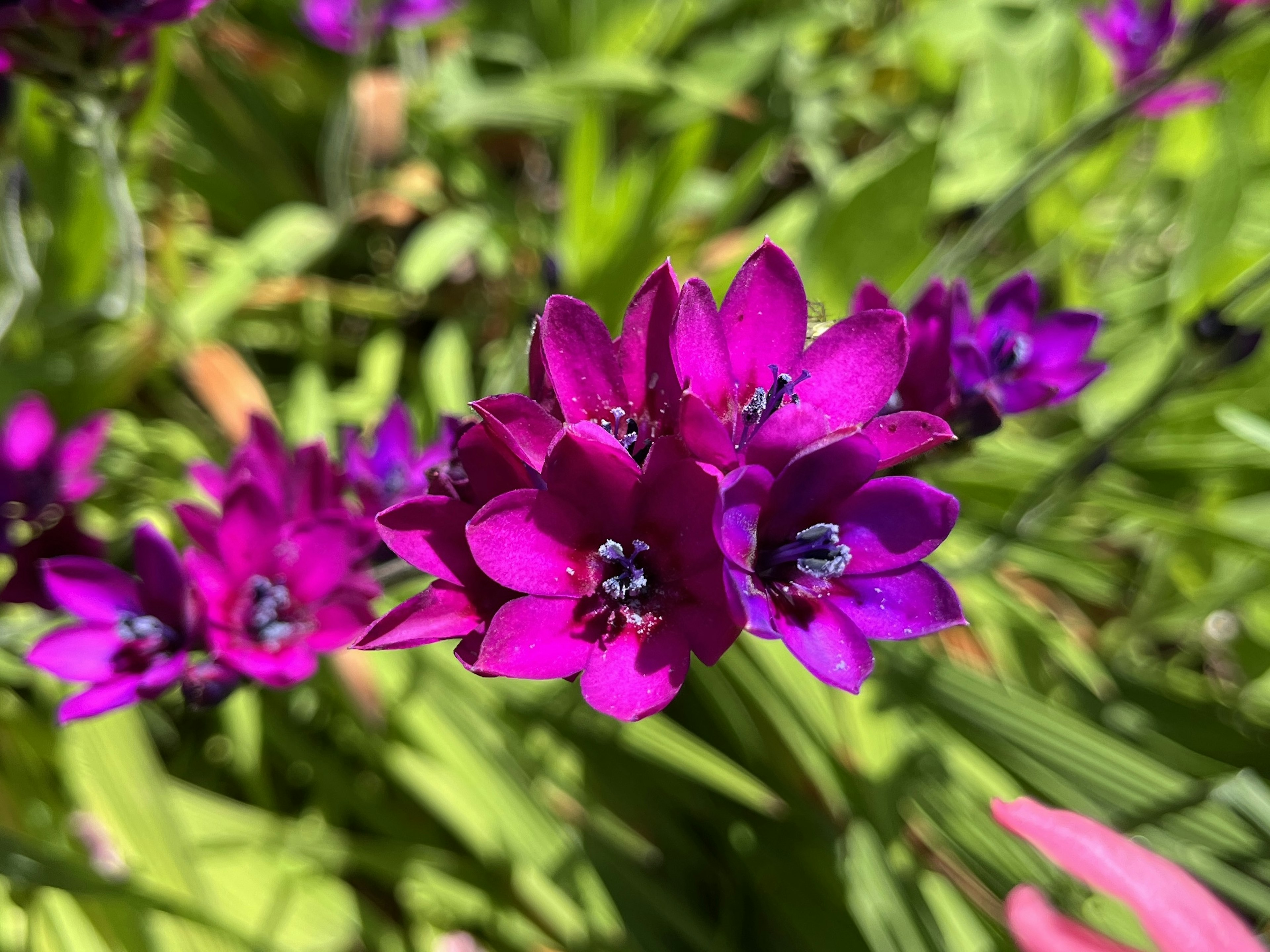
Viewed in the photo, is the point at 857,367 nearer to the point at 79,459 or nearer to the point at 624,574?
the point at 624,574

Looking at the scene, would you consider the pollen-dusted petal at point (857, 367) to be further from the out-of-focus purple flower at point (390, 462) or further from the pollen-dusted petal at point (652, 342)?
the out-of-focus purple flower at point (390, 462)

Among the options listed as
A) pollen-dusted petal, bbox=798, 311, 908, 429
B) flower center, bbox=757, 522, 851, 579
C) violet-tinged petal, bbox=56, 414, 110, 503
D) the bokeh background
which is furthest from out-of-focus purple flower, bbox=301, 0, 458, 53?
flower center, bbox=757, 522, 851, 579

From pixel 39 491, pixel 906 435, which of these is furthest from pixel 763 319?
pixel 39 491

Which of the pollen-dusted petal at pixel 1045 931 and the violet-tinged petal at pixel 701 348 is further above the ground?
the violet-tinged petal at pixel 701 348

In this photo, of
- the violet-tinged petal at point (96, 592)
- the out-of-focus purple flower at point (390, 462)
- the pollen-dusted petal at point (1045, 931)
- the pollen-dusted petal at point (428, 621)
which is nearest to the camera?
the pollen-dusted petal at point (1045, 931)

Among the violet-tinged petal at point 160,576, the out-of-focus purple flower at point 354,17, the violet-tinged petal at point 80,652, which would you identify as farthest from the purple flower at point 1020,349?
the out-of-focus purple flower at point 354,17

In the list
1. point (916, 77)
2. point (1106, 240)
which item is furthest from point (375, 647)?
point (916, 77)

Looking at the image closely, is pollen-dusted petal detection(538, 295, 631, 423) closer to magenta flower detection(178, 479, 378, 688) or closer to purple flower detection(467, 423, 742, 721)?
purple flower detection(467, 423, 742, 721)
